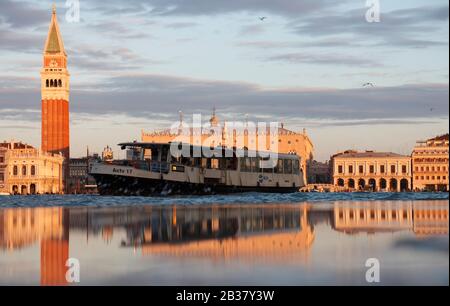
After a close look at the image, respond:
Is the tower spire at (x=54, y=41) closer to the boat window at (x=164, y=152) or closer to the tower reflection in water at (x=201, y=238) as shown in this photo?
the boat window at (x=164, y=152)

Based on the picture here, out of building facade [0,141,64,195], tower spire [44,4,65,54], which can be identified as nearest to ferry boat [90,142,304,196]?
building facade [0,141,64,195]

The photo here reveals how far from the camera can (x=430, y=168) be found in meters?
180

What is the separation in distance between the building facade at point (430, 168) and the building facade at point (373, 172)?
2093 millimetres

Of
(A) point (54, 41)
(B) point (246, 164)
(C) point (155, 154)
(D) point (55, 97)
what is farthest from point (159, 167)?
(A) point (54, 41)

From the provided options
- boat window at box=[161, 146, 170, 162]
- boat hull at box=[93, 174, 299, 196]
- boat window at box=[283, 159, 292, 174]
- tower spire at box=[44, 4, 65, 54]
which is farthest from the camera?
tower spire at box=[44, 4, 65, 54]

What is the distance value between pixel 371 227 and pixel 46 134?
145 m

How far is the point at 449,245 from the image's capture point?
12547mm

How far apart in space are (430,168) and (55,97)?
79523mm

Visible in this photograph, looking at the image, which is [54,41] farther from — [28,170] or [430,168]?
[430,168]

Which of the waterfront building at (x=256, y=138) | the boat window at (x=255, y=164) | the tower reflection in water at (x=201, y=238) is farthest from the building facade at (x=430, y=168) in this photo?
the tower reflection in water at (x=201, y=238)

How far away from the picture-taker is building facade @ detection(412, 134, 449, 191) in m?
179

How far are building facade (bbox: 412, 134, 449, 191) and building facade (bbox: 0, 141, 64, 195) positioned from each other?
74.5 metres

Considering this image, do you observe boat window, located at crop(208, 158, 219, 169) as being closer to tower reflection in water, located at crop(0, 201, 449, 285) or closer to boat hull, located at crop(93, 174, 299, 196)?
boat hull, located at crop(93, 174, 299, 196)

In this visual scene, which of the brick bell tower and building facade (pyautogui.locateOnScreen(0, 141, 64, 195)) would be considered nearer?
building facade (pyautogui.locateOnScreen(0, 141, 64, 195))
